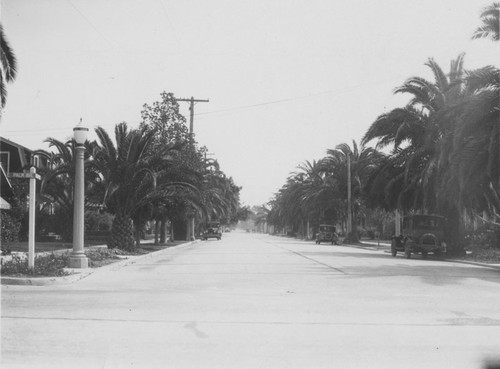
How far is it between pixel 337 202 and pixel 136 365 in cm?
5487

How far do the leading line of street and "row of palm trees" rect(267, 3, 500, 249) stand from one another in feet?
25.1

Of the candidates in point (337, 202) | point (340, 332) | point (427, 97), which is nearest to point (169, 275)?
point (340, 332)

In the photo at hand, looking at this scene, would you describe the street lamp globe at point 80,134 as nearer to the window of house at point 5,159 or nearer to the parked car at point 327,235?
the window of house at point 5,159

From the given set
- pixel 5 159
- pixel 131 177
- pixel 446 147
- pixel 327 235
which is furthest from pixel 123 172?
pixel 327 235

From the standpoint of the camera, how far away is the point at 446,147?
24.1 metres

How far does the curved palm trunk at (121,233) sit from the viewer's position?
2634cm

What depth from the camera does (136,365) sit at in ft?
20.2

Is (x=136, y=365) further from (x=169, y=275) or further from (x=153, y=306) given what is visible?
(x=169, y=275)

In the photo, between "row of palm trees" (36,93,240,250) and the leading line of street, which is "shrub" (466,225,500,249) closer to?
"row of palm trees" (36,93,240,250)

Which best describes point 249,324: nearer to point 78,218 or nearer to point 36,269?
point 36,269

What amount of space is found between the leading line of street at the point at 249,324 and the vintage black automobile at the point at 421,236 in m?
12.9

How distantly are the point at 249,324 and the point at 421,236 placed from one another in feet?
68.2

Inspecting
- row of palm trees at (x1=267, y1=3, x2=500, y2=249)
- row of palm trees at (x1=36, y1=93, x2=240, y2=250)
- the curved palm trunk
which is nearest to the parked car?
row of palm trees at (x1=267, y1=3, x2=500, y2=249)

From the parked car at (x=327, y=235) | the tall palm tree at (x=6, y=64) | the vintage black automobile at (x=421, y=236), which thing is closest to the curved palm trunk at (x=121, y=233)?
the tall palm tree at (x=6, y=64)
